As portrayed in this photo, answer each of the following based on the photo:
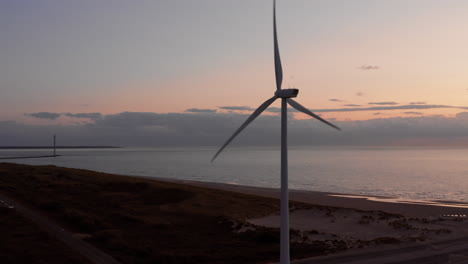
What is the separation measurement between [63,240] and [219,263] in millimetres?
11681

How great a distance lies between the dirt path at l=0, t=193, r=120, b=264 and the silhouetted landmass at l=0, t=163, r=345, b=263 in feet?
2.23

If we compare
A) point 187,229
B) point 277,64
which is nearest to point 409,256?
point 277,64

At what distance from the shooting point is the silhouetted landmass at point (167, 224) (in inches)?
1019

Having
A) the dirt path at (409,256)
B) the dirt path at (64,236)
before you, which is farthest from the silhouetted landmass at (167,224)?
the dirt path at (409,256)

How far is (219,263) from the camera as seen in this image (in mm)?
24000

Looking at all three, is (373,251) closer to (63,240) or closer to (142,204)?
(63,240)

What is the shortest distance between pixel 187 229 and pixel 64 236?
9.33 metres

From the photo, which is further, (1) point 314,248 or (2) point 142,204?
(2) point 142,204

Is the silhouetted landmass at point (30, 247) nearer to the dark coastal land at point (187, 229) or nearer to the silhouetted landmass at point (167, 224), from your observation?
the dark coastal land at point (187, 229)

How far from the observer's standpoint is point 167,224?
34875 millimetres

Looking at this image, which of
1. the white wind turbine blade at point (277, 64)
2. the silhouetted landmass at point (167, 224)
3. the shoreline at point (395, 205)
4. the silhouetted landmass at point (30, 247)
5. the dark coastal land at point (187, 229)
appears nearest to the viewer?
the white wind turbine blade at point (277, 64)

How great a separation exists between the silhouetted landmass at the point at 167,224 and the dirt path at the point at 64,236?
0.68 meters

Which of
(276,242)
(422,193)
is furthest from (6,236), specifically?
(422,193)

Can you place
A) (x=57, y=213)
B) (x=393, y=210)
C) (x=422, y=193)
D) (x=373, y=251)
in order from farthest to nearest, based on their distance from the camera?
(x=422, y=193), (x=393, y=210), (x=57, y=213), (x=373, y=251)
